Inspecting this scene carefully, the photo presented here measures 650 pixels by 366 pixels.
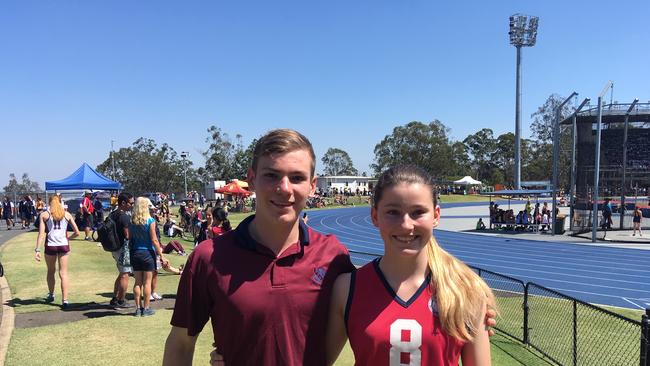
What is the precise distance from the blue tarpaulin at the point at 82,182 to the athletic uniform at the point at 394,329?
57.5ft

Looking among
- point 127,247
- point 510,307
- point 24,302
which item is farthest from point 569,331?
point 24,302

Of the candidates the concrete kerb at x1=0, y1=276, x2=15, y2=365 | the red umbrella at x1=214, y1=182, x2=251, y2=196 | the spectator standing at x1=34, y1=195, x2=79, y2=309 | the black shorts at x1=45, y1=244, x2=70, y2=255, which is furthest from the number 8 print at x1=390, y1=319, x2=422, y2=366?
the red umbrella at x1=214, y1=182, x2=251, y2=196

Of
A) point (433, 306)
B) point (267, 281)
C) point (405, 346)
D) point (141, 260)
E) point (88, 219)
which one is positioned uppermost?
point (267, 281)

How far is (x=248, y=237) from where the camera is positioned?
194cm

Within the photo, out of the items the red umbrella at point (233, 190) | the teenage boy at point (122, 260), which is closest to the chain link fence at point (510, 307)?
the teenage boy at point (122, 260)

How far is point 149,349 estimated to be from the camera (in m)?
5.09

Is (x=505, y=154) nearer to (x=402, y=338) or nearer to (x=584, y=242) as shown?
(x=584, y=242)

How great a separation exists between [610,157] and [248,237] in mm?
32691

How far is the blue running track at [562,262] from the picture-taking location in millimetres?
10703

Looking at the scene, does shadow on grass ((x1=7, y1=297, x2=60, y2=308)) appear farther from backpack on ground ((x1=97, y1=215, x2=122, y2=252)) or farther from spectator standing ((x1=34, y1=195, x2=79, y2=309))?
backpack on ground ((x1=97, y1=215, x2=122, y2=252))

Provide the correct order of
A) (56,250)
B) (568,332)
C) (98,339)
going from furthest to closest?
1. (56,250)
2. (568,332)
3. (98,339)

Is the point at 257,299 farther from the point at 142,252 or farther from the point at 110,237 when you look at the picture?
the point at 110,237

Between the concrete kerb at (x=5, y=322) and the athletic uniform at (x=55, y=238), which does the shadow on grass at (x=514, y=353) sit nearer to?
the concrete kerb at (x=5, y=322)

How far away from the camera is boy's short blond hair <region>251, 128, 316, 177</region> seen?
191 cm
